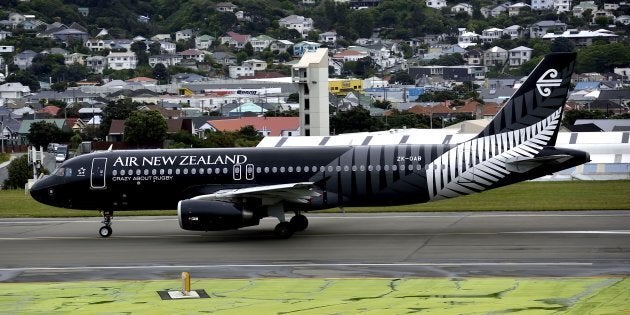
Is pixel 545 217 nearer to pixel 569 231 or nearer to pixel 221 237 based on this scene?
pixel 569 231

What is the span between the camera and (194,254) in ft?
137

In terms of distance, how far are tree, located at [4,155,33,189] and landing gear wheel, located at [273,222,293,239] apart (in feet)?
133

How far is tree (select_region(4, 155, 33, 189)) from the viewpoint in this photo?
270 ft

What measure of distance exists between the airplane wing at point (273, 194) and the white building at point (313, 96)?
45122mm

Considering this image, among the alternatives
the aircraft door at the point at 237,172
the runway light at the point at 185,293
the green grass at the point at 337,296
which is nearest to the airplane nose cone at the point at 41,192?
the aircraft door at the point at 237,172

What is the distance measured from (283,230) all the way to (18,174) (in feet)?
139

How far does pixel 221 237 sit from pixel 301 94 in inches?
1758

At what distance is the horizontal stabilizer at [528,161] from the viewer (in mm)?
Result: 43500

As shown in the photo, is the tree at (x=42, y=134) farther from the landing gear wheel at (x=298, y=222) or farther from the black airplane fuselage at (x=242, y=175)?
the landing gear wheel at (x=298, y=222)

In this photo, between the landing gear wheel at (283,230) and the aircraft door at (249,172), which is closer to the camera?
the landing gear wheel at (283,230)

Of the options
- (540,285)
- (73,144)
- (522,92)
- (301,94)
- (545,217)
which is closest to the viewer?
(540,285)

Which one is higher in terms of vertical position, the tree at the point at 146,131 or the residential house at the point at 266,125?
the tree at the point at 146,131

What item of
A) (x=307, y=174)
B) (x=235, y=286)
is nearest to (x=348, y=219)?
(x=307, y=174)

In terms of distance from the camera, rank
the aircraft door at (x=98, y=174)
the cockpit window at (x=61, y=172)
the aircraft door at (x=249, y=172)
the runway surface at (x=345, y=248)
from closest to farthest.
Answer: the runway surface at (x=345, y=248)
the aircraft door at (x=249, y=172)
the aircraft door at (x=98, y=174)
the cockpit window at (x=61, y=172)
